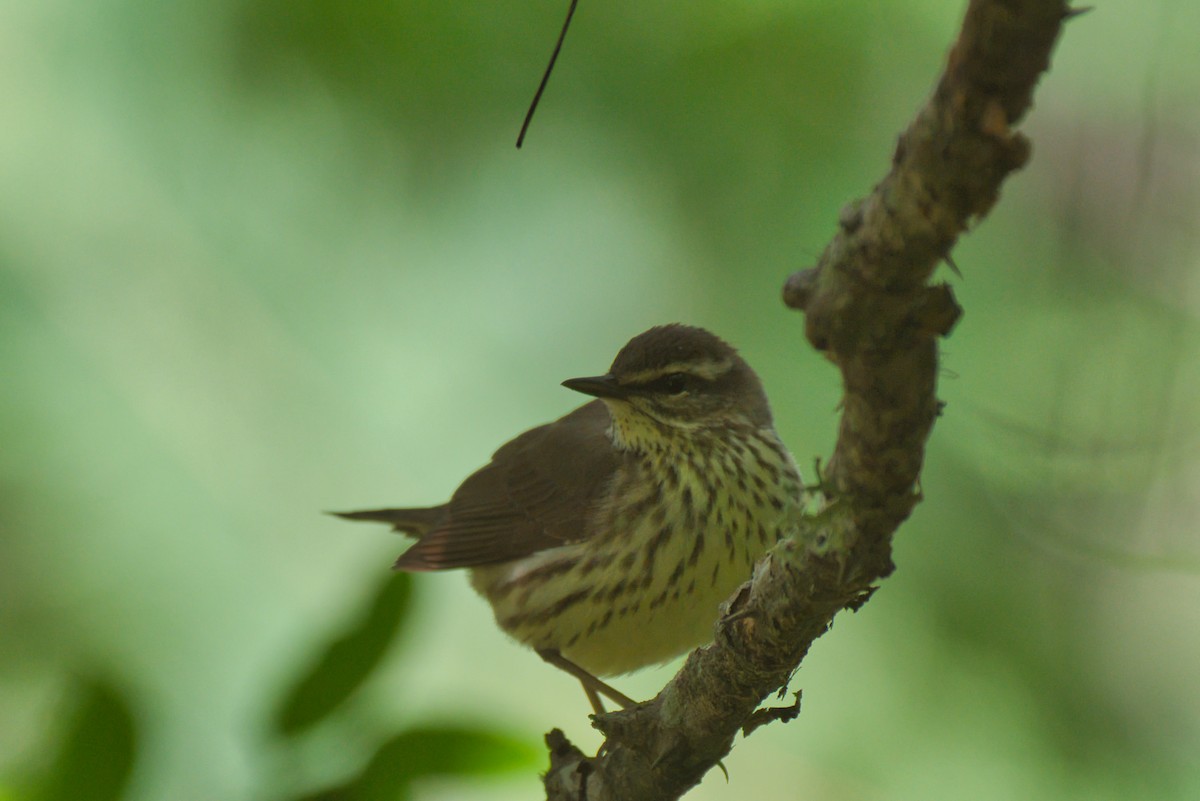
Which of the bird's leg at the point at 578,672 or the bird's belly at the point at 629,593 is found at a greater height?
the bird's belly at the point at 629,593

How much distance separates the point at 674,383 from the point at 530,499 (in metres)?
0.77

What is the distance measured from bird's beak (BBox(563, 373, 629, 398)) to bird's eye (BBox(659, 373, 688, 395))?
14 cm

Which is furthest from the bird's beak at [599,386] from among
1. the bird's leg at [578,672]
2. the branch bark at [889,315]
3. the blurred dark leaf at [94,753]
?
the blurred dark leaf at [94,753]

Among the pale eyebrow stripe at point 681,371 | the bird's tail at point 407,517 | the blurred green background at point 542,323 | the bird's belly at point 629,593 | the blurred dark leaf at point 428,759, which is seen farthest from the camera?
the bird's tail at point 407,517

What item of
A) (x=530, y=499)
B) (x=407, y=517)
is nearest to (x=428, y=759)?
(x=530, y=499)

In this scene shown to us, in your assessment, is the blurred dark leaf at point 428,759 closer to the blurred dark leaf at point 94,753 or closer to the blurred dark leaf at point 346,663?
the blurred dark leaf at point 346,663

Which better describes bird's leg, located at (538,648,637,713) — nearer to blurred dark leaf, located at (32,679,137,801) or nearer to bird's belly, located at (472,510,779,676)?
bird's belly, located at (472,510,779,676)

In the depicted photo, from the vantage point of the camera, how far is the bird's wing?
436 cm

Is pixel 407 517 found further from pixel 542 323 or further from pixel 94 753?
pixel 94 753

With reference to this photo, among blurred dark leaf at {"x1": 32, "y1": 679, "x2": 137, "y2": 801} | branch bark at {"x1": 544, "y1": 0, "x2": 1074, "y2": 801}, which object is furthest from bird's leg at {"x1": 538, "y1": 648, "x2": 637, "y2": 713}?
blurred dark leaf at {"x1": 32, "y1": 679, "x2": 137, "y2": 801}

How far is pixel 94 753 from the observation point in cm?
192

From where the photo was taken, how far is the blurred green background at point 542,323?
184 inches

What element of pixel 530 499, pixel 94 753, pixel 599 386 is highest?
pixel 599 386

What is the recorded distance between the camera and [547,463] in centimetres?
471
